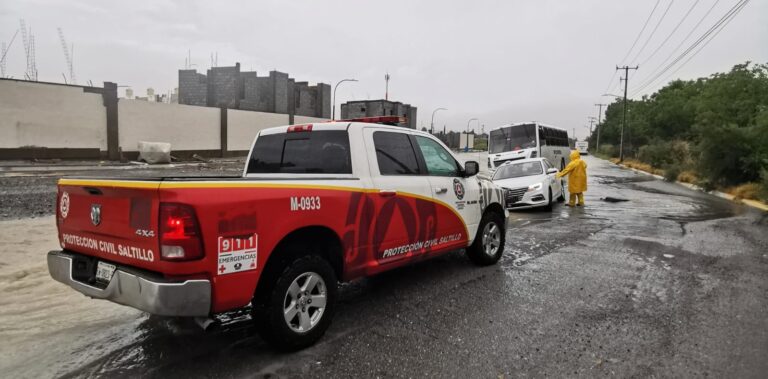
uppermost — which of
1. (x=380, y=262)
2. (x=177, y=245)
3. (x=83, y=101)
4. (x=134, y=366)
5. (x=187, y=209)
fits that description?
(x=83, y=101)

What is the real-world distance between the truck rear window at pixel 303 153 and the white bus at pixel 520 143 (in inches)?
792

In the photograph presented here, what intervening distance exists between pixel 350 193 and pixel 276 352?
141cm

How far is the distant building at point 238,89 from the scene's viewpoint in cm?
6775

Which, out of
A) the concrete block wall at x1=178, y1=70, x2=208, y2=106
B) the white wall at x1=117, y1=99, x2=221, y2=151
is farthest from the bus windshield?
the concrete block wall at x1=178, y1=70, x2=208, y2=106

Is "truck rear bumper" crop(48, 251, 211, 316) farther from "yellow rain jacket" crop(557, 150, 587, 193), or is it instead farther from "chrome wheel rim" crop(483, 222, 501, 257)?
"yellow rain jacket" crop(557, 150, 587, 193)

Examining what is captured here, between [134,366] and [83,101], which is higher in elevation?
[83,101]

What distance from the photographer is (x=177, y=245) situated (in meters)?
3.00

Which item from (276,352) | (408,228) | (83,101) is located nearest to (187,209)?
(276,352)

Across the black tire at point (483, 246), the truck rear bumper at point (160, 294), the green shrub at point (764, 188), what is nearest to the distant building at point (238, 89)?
the green shrub at point (764, 188)

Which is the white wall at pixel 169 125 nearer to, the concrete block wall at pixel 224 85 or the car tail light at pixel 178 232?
the concrete block wall at pixel 224 85

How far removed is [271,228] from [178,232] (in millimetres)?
645

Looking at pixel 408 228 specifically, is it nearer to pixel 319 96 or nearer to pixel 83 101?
pixel 83 101

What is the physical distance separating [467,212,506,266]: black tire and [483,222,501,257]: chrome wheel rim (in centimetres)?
2

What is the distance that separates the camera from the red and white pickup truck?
120 inches
